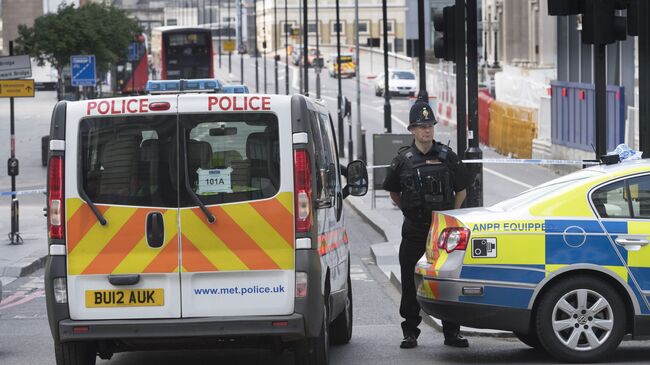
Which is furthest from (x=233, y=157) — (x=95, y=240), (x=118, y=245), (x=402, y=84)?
(x=402, y=84)

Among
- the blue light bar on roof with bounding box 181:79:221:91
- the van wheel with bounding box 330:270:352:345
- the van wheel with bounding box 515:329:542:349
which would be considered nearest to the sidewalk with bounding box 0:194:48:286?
the blue light bar on roof with bounding box 181:79:221:91

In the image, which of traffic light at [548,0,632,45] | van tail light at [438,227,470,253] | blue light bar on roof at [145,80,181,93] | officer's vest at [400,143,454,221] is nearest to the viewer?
van tail light at [438,227,470,253]

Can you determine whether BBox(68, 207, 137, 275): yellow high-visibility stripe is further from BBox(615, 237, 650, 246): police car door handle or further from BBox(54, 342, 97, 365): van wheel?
BBox(615, 237, 650, 246): police car door handle

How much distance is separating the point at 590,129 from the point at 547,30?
74.6 feet

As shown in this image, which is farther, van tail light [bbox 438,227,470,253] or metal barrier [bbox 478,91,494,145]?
metal barrier [bbox 478,91,494,145]

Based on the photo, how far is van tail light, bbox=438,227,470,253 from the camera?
973 centimetres

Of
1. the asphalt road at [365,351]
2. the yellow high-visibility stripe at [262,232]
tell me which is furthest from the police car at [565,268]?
the yellow high-visibility stripe at [262,232]

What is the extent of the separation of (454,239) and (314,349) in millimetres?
1320

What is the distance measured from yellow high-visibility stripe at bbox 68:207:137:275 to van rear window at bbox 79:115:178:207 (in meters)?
0.09

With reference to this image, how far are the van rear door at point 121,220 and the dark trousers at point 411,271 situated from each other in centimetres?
249

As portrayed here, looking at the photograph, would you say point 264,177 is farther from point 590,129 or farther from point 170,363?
point 590,129

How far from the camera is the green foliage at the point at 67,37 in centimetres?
4834

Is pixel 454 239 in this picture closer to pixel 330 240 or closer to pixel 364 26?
pixel 330 240

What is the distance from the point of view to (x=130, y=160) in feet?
29.6
